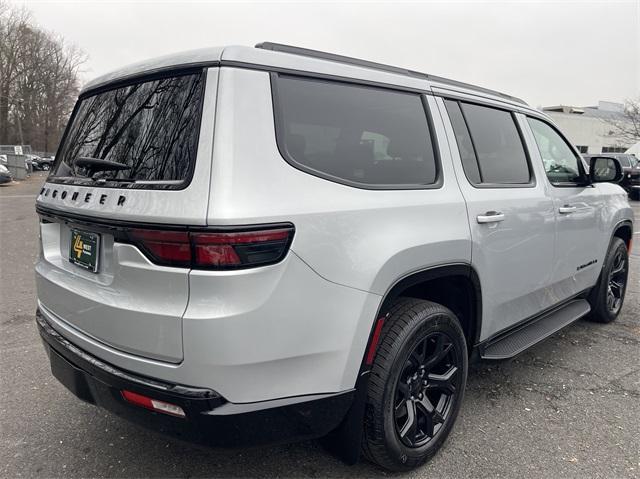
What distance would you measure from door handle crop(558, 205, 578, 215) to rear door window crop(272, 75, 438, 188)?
138 cm

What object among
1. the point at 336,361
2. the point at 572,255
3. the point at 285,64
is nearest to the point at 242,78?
the point at 285,64

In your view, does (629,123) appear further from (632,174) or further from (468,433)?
(468,433)

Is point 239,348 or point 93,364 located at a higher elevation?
point 239,348

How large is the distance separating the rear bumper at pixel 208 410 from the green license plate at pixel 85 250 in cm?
38

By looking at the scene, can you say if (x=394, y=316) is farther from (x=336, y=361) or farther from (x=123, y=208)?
(x=123, y=208)

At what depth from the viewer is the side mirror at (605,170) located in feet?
12.4

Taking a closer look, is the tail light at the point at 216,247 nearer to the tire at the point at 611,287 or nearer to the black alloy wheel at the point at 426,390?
the black alloy wheel at the point at 426,390

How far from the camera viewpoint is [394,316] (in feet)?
7.36

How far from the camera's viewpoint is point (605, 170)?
381 centimetres

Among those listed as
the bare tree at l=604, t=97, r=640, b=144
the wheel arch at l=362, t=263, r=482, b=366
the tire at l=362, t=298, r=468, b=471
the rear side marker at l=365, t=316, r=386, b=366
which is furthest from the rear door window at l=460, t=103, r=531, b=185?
the bare tree at l=604, t=97, r=640, b=144

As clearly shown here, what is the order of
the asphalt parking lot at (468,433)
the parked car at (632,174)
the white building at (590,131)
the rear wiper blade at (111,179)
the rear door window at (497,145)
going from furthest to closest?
the white building at (590,131) → the parked car at (632,174) → the rear door window at (497,145) → the asphalt parking lot at (468,433) → the rear wiper blade at (111,179)

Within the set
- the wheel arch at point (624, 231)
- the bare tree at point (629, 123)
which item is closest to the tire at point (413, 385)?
the wheel arch at point (624, 231)

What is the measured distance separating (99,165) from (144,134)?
27 centimetres

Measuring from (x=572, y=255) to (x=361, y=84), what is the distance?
7.53 ft
